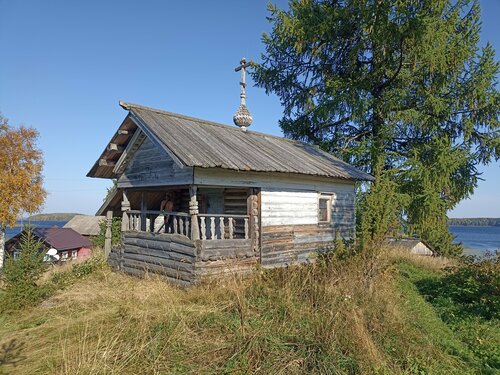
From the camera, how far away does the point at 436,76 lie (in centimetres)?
1752

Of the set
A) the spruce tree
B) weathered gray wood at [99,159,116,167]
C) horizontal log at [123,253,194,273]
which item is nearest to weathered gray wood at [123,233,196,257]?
horizontal log at [123,253,194,273]

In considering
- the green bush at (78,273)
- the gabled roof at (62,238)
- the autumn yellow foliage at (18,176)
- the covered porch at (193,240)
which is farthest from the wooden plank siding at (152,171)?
the gabled roof at (62,238)

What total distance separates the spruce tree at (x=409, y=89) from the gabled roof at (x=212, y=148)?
158 inches

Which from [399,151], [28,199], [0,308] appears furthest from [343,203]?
[28,199]

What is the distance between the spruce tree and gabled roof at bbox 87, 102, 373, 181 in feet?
13.2

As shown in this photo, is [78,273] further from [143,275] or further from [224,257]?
[224,257]

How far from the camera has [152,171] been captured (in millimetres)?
11773

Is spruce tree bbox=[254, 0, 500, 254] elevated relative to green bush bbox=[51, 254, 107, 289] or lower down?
elevated

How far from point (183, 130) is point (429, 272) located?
1071 centimetres

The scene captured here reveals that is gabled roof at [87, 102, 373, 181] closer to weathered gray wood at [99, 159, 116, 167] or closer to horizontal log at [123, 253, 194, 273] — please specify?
weathered gray wood at [99, 159, 116, 167]

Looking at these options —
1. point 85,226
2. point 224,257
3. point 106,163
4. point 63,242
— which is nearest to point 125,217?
point 106,163

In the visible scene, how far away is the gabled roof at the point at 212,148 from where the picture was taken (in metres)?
9.97

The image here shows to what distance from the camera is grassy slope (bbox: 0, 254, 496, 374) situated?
17.6 ft

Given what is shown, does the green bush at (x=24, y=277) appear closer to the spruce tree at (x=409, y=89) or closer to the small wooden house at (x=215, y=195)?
the small wooden house at (x=215, y=195)
